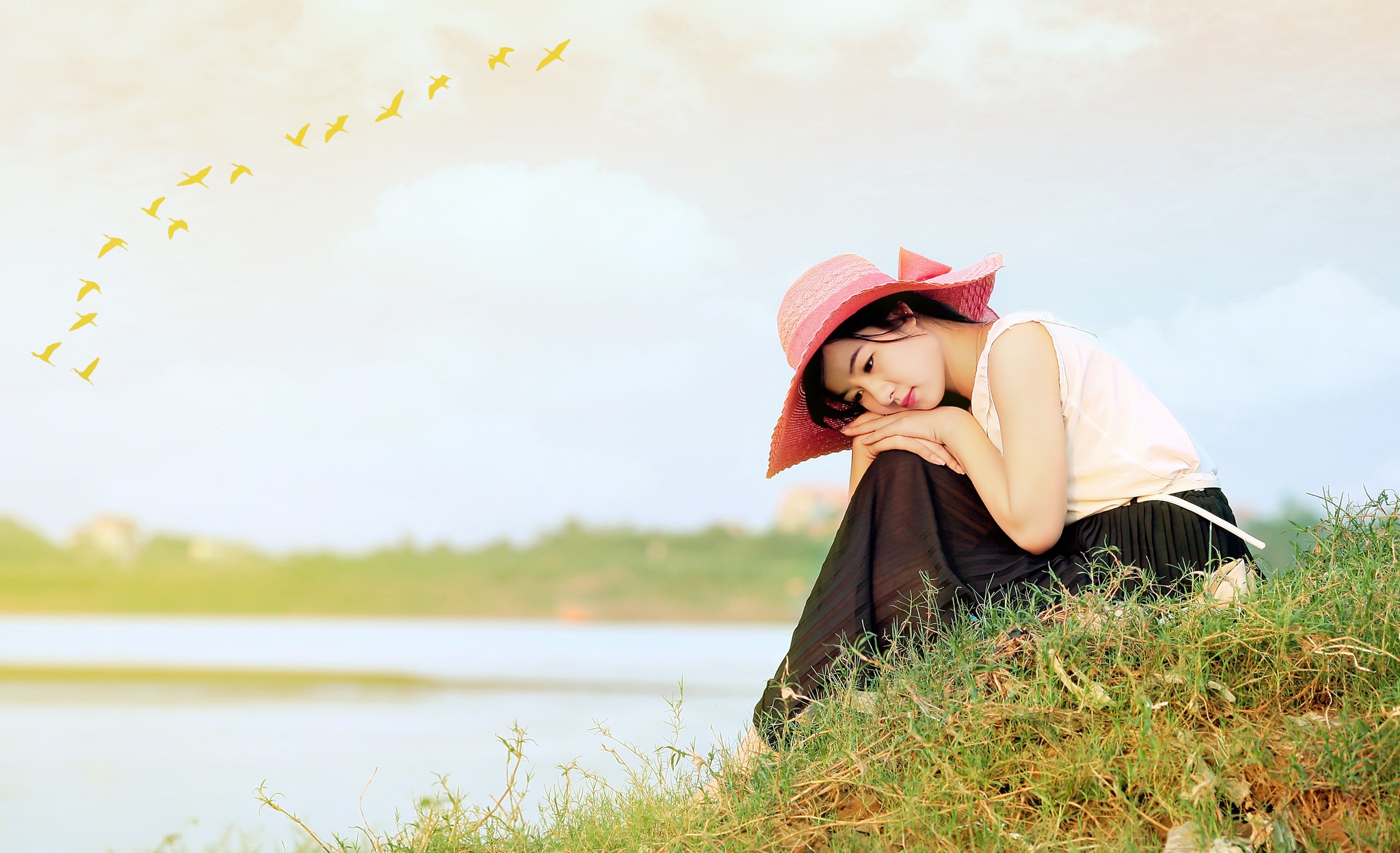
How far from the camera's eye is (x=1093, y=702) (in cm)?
186

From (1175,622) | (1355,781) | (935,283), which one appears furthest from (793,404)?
(1355,781)

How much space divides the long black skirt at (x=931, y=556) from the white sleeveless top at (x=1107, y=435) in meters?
0.04

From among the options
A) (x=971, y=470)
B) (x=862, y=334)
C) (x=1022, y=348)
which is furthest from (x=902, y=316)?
(x=971, y=470)

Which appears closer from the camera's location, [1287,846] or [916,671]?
[1287,846]

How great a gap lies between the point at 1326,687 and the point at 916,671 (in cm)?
69

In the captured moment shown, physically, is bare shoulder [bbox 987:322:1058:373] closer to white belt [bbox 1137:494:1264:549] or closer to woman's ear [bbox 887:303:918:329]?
woman's ear [bbox 887:303:918:329]

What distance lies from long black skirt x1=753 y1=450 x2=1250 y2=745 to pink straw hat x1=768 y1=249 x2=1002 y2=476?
1.12 ft

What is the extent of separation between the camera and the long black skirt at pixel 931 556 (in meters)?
2.36

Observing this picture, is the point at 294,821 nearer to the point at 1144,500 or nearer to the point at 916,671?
the point at 916,671

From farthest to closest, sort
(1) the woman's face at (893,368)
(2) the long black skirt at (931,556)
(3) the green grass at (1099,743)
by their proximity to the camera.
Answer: (1) the woman's face at (893,368)
(2) the long black skirt at (931,556)
(3) the green grass at (1099,743)

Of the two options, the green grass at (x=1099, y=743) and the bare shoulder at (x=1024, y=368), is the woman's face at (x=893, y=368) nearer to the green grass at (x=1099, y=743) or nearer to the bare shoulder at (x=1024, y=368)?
the bare shoulder at (x=1024, y=368)

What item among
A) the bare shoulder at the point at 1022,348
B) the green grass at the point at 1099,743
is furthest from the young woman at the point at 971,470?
the green grass at the point at 1099,743

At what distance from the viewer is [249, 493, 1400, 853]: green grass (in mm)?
1686

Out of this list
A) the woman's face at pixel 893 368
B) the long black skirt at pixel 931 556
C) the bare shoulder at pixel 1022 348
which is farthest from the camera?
the woman's face at pixel 893 368
